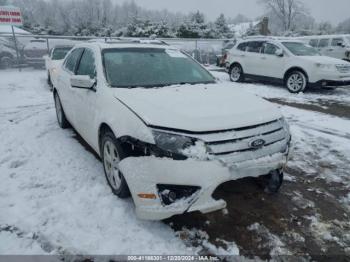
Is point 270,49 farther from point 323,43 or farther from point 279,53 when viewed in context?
point 323,43

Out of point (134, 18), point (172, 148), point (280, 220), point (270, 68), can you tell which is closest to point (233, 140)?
point (172, 148)

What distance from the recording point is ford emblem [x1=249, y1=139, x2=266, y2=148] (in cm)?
289

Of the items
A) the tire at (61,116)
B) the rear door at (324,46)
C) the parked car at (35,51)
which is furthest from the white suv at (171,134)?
the rear door at (324,46)

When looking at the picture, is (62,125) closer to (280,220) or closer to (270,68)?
(280,220)

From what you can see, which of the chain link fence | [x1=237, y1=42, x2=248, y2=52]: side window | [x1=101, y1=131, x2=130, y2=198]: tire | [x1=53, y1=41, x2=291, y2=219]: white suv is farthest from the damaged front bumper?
the chain link fence

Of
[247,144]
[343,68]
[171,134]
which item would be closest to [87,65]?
[171,134]

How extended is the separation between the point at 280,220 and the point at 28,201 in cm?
274

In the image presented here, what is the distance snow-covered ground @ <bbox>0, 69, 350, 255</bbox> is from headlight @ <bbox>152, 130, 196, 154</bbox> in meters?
0.87

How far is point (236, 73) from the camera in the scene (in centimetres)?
1259

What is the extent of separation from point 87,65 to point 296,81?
7.95 meters

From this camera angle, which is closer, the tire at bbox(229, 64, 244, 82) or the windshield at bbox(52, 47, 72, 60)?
the windshield at bbox(52, 47, 72, 60)

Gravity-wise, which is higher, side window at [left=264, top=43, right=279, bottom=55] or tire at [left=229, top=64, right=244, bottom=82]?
side window at [left=264, top=43, right=279, bottom=55]

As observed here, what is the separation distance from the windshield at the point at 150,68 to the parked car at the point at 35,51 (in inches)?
581

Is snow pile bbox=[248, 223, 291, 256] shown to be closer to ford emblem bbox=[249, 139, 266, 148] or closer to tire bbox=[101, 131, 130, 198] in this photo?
ford emblem bbox=[249, 139, 266, 148]
